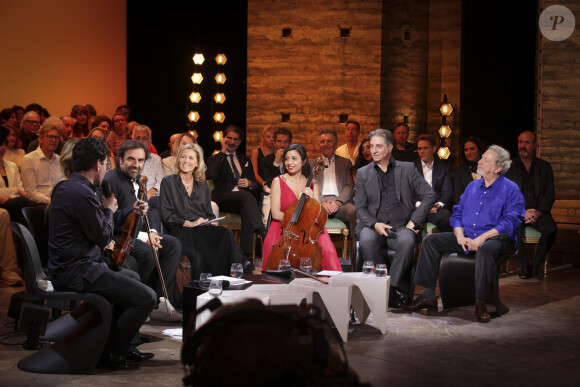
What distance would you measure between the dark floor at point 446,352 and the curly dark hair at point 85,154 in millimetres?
1101

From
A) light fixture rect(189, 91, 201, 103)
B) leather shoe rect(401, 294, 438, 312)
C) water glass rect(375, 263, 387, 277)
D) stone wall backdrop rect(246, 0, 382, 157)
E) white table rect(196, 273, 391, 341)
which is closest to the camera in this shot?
white table rect(196, 273, 391, 341)

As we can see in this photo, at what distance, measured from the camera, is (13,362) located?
396 centimetres

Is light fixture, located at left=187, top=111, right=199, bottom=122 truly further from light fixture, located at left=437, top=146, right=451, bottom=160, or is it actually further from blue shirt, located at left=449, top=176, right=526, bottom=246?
blue shirt, located at left=449, top=176, right=526, bottom=246

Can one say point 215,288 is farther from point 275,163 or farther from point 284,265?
point 275,163

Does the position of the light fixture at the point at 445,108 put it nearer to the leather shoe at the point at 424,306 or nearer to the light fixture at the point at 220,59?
the light fixture at the point at 220,59

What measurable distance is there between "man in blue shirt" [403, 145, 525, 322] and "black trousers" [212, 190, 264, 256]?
6.71ft

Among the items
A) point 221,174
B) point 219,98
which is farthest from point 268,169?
point 219,98

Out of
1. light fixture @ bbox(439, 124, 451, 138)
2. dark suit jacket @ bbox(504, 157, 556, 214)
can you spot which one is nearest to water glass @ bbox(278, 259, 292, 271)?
dark suit jacket @ bbox(504, 157, 556, 214)

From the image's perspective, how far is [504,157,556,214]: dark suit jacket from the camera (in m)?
7.40

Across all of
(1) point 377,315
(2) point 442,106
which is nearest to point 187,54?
(2) point 442,106

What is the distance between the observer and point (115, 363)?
390 cm

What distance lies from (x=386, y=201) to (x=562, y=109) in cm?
411

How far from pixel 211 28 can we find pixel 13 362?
25.5 feet

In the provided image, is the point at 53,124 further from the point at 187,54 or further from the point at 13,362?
the point at 187,54
